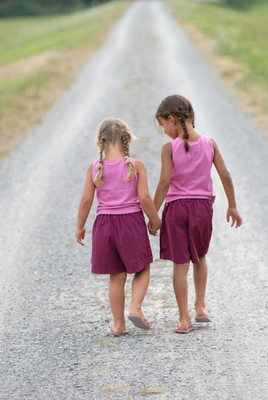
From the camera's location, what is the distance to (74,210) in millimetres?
10055

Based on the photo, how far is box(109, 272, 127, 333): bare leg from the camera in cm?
566

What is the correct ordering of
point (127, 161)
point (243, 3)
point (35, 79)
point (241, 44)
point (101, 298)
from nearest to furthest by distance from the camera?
point (127, 161), point (101, 298), point (35, 79), point (241, 44), point (243, 3)

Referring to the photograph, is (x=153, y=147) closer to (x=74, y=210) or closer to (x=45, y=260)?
(x=74, y=210)

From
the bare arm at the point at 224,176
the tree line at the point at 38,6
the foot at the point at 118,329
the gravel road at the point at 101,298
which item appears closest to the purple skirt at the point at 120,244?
the foot at the point at 118,329

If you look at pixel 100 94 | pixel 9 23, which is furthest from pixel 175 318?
pixel 9 23

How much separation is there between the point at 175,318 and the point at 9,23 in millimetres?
68216

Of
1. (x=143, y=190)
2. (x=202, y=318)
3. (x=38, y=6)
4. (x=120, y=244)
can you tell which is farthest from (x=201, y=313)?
(x=38, y=6)

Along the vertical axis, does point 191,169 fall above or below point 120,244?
above

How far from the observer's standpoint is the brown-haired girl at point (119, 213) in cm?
546

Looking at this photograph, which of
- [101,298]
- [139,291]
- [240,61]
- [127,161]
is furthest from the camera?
[240,61]

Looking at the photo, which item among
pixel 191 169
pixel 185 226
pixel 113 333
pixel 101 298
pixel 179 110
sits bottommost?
pixel 101 298

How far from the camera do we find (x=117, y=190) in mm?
5484

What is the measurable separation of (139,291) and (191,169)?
939mm

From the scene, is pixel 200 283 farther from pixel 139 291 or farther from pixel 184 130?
pixel 184 130
